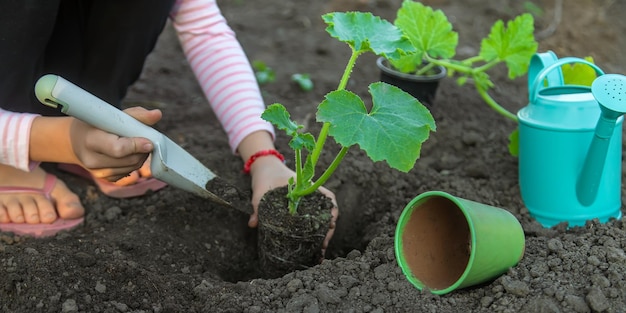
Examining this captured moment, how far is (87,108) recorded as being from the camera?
1.33 m

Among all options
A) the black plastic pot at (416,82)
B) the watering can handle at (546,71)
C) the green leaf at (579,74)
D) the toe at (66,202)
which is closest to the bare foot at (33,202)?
the toe at (66,202)

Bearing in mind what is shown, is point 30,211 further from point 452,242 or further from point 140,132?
point 452,242

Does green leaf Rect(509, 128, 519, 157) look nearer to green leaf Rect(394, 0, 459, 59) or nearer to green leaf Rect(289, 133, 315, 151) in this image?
green leaf Rect(394, 0, 459, 59)

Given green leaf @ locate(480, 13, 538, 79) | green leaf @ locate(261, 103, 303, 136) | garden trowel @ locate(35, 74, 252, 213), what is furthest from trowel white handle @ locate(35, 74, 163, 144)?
green leaf @ locate(480, 13, 538, 79)

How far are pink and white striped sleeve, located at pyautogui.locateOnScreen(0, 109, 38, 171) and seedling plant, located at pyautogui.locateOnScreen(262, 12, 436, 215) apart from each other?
0.60 m

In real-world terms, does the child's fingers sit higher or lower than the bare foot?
higher

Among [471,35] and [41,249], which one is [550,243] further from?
[471,35]

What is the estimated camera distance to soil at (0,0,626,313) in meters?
1.42

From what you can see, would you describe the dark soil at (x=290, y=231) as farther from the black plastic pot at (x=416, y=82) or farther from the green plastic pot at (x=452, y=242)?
the black plastic pot at (x=416, y=82)

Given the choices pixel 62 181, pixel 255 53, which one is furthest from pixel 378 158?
pixel 255 53

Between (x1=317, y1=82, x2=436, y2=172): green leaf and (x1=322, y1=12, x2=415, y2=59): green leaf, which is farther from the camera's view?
(x1=322, y1=12, x2=415, y2=59): green leaf

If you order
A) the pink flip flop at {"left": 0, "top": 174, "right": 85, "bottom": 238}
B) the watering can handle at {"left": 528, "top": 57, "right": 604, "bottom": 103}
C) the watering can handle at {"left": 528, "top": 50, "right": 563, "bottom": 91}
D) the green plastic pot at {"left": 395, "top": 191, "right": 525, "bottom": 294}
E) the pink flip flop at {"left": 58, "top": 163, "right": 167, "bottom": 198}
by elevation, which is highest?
the watering can handle at {"left": 528, "top": 57, "right": 604, "bottom": 103}

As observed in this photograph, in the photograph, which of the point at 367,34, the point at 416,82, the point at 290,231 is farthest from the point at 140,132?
the point at 416,82

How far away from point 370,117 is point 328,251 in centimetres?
55
